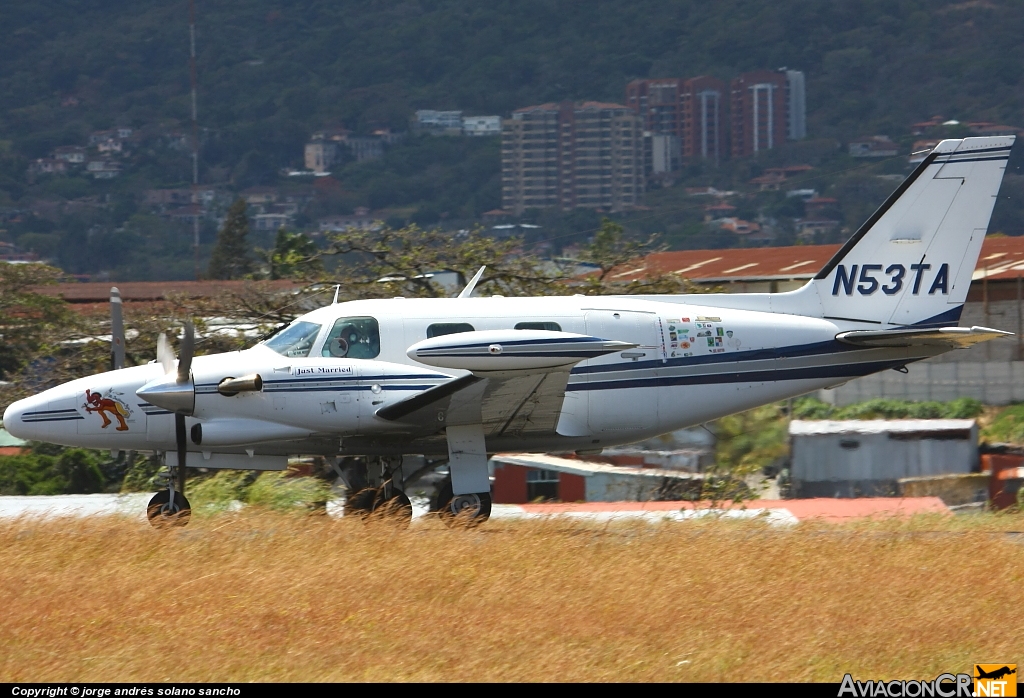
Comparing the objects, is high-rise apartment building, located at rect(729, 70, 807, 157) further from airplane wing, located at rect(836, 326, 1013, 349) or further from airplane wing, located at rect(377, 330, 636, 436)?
airplane wing, located at rect(377, 330, 636, 436)

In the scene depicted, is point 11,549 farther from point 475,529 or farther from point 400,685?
point 400,685

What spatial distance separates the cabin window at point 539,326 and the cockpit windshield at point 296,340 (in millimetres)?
2173

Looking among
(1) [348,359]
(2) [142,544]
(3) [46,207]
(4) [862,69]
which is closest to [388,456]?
(1) [348,359]

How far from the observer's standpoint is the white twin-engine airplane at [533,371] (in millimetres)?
12383

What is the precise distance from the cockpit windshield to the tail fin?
19.2 ft

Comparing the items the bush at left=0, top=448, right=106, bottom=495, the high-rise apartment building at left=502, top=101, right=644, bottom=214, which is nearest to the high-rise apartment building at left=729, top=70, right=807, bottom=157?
the high-rise apartment building at left=502, top=101, right=644, bottom=214

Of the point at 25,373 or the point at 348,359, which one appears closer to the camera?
the point at 348,359

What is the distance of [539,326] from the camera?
41.8ft

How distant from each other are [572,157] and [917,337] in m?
144

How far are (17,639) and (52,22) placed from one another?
17051 centimetres

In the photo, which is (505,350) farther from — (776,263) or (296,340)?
(776,263)

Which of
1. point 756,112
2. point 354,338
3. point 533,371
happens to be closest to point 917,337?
point 533,371

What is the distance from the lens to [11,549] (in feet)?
34.7

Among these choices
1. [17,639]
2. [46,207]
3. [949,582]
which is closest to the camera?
[17,639]
